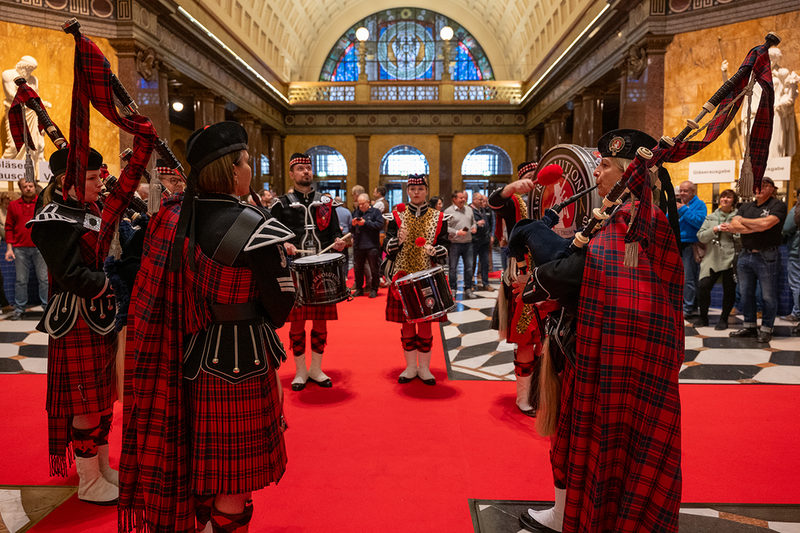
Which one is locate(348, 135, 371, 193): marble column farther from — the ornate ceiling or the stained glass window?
the stained glass window

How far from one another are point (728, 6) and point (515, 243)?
9472 millimetres

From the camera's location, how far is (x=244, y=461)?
187 cm

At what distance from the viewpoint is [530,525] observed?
98.4 inches

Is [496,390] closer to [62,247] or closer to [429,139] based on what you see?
[62,247]

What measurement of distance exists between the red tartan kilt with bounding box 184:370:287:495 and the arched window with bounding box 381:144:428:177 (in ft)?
66.3

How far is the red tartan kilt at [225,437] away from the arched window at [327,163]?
67.5ft

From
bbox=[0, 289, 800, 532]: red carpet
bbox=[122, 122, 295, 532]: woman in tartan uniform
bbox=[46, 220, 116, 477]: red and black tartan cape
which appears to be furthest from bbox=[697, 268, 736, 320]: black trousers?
bbox=[46, 220, 116, 477]: red and black tartan cape

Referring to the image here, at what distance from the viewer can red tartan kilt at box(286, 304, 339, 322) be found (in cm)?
430

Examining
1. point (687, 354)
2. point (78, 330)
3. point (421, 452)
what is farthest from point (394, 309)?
point (687, 354)

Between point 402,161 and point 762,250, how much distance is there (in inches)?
675

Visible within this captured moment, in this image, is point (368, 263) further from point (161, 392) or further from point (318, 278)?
point (161, 392)

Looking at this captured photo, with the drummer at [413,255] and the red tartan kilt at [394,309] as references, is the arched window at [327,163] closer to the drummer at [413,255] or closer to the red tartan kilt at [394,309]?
the drummer at [413,255]

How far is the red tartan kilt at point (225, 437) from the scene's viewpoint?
185cm

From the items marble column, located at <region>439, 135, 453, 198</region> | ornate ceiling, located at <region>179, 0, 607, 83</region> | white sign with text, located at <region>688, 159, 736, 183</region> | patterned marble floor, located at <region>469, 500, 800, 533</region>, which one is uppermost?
ornate ceiling, located at <region>179, 0, 607, 83</region>
